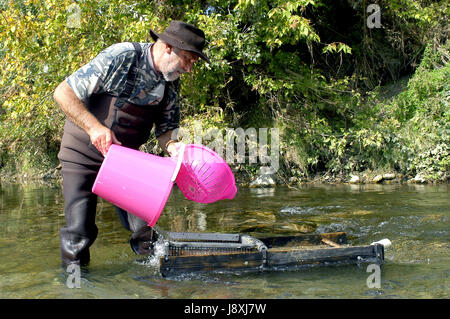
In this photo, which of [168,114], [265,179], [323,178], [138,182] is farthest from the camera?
[323,178]

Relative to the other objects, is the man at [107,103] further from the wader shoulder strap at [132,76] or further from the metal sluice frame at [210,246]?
the metal sluice frame at [210,246]

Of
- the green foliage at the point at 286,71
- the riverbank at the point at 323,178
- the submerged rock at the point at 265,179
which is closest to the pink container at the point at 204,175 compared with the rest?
the green foliage at the point at 286,71

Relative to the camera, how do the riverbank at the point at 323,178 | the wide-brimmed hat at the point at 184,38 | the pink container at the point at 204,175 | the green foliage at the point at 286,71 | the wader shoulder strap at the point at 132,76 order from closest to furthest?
the wide-brimmed hat at the point at 184,38
the wader shoulder strap at the point at 132,76
the pink container at the point at 204,175
the green foliage at the point at 286,71
the riverbank at the point at 323,178

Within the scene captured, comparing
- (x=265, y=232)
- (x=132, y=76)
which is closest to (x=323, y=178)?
(x=265, y=232)

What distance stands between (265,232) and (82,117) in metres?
3.01

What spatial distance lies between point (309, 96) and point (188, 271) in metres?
7.85

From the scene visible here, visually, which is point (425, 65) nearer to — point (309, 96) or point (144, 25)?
point (309, 96)

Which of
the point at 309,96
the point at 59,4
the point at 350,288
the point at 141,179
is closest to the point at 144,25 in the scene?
the point at 59,4

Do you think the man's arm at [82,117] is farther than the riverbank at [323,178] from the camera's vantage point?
No

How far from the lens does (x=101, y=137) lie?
2.97 m

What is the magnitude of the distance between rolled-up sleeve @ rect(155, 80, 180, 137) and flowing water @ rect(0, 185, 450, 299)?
118 cm

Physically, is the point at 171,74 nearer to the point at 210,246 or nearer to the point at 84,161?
the point at 84,161

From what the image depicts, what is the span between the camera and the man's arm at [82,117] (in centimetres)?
295

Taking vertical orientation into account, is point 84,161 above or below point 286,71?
below
